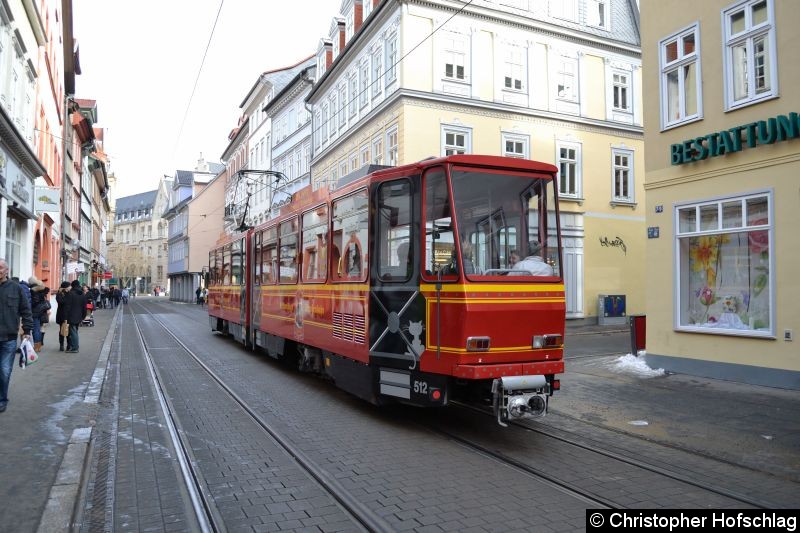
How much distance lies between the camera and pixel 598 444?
6.71 meters

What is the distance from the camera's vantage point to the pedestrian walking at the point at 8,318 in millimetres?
7297

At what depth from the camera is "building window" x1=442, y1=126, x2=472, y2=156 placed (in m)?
22.9

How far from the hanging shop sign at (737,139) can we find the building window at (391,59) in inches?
527

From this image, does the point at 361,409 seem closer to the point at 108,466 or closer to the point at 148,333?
the point at 108,466

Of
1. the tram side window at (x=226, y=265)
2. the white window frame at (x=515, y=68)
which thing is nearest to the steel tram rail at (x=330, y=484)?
the tram side window at (x=226, y=265)

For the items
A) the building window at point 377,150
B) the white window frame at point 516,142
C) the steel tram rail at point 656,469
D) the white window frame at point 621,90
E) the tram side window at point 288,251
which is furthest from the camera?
the white window frame at point 621,90

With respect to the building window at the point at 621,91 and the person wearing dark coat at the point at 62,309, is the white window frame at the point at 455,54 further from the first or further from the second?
the person wearing dark coat at the point at 62,309

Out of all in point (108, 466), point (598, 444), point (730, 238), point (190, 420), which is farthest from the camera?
point (730, 238)

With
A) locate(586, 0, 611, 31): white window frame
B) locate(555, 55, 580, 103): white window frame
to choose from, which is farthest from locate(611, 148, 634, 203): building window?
locate(586, 0, 611, 31): white window frame

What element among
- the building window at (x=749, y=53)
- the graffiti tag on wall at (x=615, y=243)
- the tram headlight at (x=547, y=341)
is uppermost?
the building window at (x=749, y=53)

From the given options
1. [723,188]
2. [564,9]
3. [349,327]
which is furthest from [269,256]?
[564,9]

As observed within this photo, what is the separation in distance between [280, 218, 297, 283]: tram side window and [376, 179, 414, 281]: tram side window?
3.64 meters

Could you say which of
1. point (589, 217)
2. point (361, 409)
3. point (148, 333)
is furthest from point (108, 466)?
point (589, 217)

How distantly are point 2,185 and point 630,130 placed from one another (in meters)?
23.5
